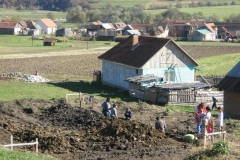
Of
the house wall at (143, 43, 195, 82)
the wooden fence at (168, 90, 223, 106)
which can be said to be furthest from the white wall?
the wooden fence at (168, 90, 223, 106)

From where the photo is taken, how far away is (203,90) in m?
33.8

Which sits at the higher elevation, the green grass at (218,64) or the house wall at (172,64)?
the house wall at (172,64)

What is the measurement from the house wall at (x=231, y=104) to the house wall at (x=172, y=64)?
913 cm

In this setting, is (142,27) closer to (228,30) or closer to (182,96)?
(228,30)

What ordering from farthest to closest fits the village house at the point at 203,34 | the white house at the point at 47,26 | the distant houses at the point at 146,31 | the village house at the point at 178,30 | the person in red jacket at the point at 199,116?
the white house at the point at 47,26 → the village house at the point at 178,30 → the distant houses at the point at 146,31 → the village house at the point at 203,34 → the person in red jacket at the point at 199,116

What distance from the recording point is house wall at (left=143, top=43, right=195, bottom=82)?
1476 inches

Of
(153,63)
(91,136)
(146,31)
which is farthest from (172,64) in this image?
(146,31)

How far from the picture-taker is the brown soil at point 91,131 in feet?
63.1

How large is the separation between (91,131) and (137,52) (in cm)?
1787

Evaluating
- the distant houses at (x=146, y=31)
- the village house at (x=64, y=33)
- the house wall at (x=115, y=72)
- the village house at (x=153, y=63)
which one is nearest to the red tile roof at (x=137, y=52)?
the village house at (x=153, y=63)

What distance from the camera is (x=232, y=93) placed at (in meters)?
28.2

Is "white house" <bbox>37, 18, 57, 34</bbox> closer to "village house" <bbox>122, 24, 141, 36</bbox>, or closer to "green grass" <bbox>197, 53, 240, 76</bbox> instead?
"village house" <bbox>122, 24, 141, 36</bbox>

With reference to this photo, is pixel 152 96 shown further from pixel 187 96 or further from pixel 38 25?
pixel 38 25

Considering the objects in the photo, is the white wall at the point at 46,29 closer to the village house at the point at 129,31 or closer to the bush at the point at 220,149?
the village house at the point at 129,31
